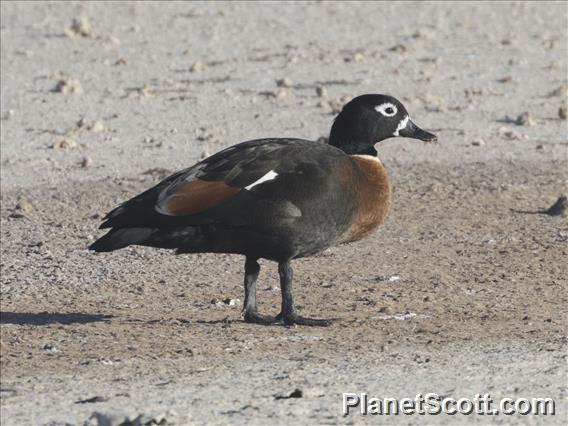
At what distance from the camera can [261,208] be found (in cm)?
936

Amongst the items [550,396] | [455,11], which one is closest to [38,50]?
[455,11]

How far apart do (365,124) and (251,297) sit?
4.03 feet

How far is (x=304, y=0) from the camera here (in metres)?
21.2

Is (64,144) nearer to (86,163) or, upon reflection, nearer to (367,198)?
(86,163)

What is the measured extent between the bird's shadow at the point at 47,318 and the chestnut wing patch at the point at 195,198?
845mm

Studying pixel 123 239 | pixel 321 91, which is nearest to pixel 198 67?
pixel 321 91

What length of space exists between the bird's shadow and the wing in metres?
0.65

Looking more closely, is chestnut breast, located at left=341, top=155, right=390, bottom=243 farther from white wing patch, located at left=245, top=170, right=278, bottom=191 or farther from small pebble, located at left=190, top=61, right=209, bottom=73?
small pebble, located at left=190, top=61, right=209, bottom=73

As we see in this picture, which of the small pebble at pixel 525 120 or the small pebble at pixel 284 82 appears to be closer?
the small pebble at pixel 525 120

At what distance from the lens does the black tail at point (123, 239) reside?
9.27 m

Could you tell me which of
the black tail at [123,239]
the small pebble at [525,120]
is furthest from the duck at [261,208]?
the small pebble at [525,120]

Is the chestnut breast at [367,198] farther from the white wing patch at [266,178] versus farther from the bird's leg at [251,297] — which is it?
the bird's leg at [251,297]

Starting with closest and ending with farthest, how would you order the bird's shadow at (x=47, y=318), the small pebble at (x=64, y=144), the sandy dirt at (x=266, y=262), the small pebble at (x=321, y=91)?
the sandy dirt at (x=266, y=262) < the bird's shadow at (x=47, y=318) < the small pebble at (x=64, y=144) < the small pebble at (x=321, y=91)

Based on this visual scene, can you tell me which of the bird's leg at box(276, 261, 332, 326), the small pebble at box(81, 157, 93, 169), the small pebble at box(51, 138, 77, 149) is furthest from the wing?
the small pebble at box(51, 138, 77, 149)
